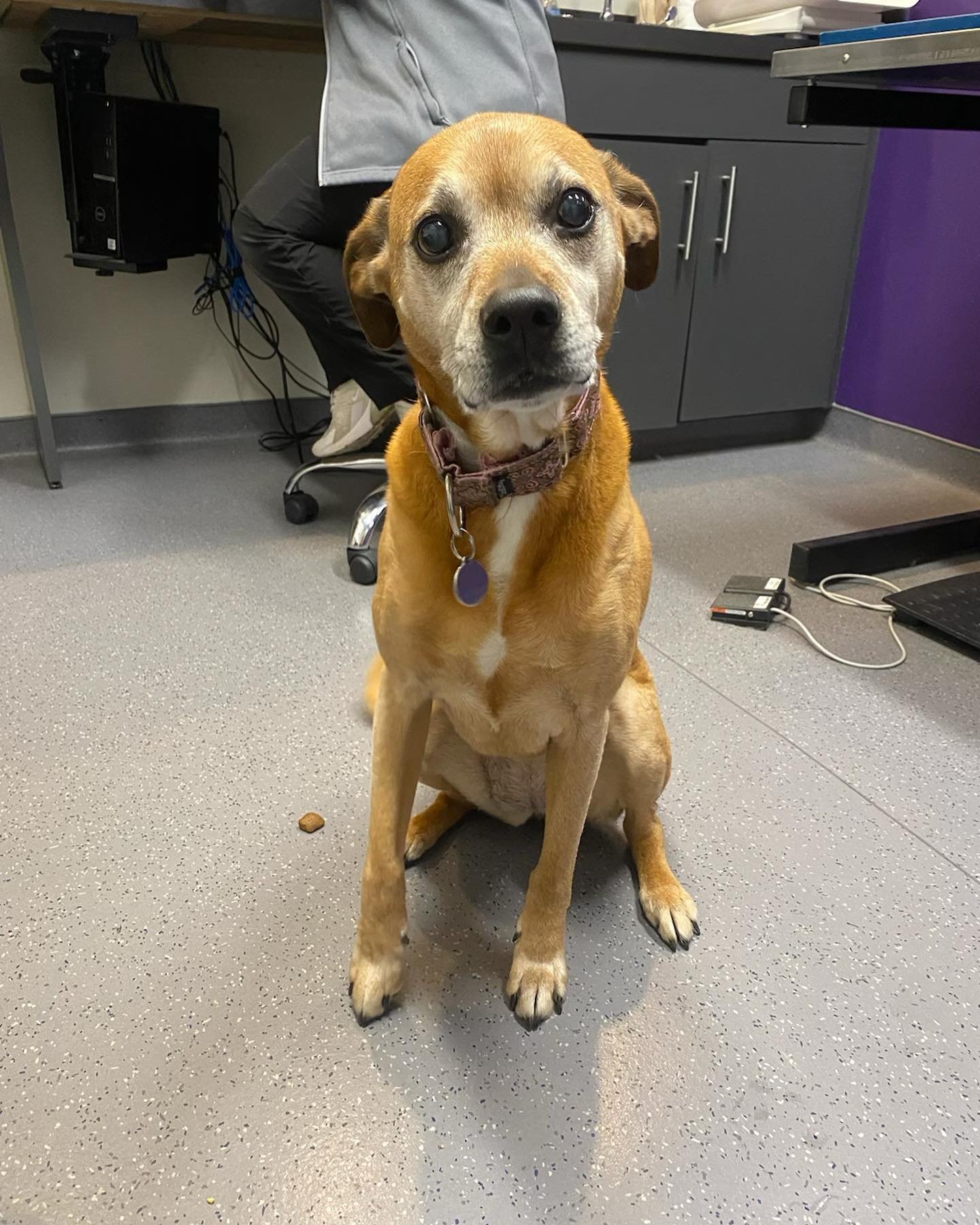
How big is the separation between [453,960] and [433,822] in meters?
0.20

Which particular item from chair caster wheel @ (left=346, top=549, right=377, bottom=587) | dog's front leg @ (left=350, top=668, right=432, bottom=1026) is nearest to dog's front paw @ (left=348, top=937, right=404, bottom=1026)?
dog's front leg @ (left=350, top=668, right=432, bottom=1026)

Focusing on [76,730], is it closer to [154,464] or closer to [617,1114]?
[617,1114]

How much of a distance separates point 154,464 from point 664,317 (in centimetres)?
144

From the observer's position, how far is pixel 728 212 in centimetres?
242

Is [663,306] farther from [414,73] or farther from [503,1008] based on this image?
[503,1008]

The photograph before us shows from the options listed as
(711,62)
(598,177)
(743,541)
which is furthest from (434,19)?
(743,541)

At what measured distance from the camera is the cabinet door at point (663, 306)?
2.27 meters

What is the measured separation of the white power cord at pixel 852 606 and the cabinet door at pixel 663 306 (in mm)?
821

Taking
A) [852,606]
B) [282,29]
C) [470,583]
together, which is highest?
[282,29]

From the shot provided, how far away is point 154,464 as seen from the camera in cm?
251

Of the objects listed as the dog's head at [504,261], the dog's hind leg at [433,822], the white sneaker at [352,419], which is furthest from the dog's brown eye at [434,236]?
the white sneaker at [352,419]

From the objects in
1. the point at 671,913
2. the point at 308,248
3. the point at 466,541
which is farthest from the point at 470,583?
the point at 308,248

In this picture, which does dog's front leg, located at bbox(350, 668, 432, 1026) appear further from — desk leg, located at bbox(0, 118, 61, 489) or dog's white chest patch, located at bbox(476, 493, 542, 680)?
desk leg, located at bbox(0, 118, 61, 489)

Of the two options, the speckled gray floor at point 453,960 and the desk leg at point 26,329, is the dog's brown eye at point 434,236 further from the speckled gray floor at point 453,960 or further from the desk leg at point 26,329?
the desk leg at point 26,329
